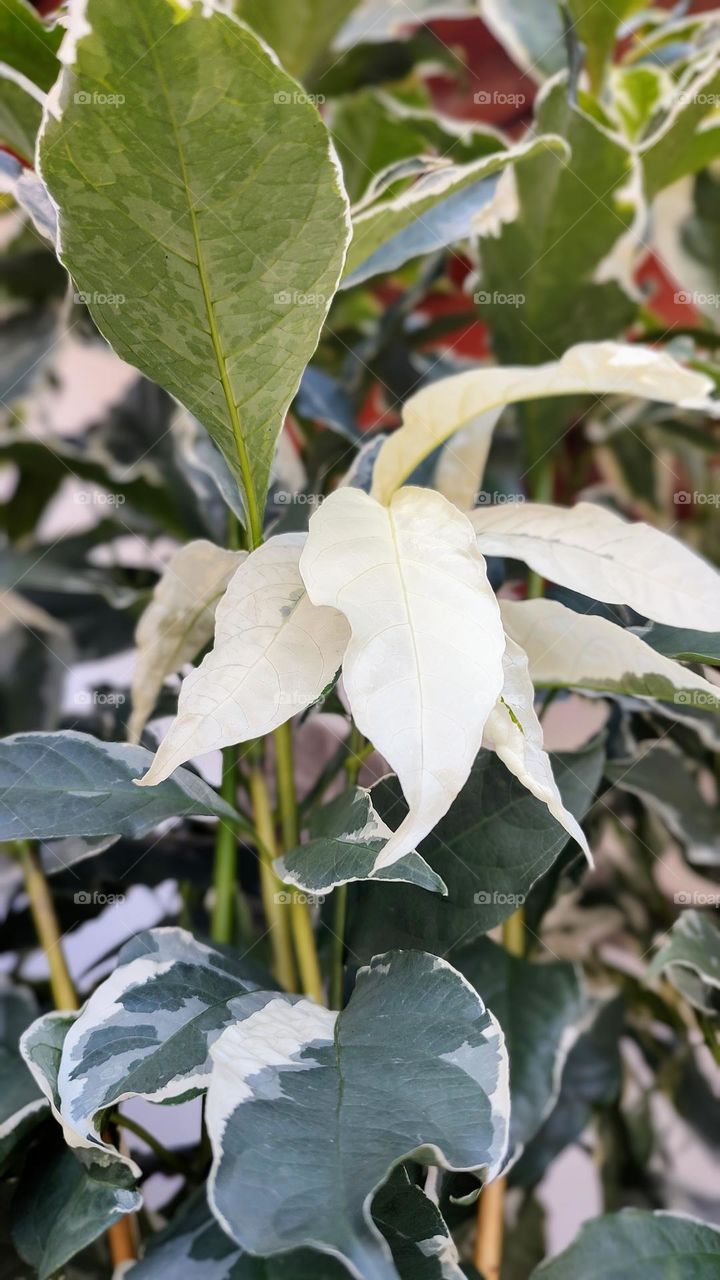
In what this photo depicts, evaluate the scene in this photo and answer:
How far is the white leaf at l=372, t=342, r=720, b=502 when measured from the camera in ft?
1.30

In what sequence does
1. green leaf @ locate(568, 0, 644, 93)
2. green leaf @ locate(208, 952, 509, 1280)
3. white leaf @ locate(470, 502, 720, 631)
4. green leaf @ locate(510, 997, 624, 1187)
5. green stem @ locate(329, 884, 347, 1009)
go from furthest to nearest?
green leaf @ locate(568, 0, 644, 93) < green leaf @ locate(510, 997, 624, 1187) < green stem @ locate(329, 884, 347, 1009) < white leaf @ locate(470, 502, 720, 631) < green leaf @ locate(208, 952, 509, 1280)

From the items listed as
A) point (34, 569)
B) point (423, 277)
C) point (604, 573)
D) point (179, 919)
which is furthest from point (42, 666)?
point (604, 573)

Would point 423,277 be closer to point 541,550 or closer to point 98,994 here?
point 541,550

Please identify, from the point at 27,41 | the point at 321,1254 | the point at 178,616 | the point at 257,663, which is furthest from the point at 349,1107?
the point at 27,41

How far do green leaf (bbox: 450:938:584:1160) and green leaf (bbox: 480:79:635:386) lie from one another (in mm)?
387

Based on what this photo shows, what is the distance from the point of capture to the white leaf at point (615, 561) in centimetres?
38

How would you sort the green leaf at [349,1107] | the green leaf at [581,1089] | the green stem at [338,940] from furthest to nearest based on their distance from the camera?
the green leaf at [581,1089]
the green stem at [338,940]
the green leaf at [349,1107]

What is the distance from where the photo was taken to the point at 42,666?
808 mm

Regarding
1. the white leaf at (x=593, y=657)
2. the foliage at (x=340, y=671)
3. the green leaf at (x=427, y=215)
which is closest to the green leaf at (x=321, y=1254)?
the foliage at (x=340, y=671)

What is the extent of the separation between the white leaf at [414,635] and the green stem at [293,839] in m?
0.17

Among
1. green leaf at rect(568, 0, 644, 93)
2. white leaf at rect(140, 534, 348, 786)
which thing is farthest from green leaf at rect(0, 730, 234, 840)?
green leaf at rect(568, 0, 644, 93)

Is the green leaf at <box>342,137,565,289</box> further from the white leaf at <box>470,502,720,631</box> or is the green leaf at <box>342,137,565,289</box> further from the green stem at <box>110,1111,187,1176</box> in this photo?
the green stem at <box>110,1111,187,1176</box>

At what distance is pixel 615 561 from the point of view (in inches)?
15.4

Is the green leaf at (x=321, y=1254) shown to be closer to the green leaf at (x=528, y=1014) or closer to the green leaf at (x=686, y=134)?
the green leaf at (x=528, y=1014)
